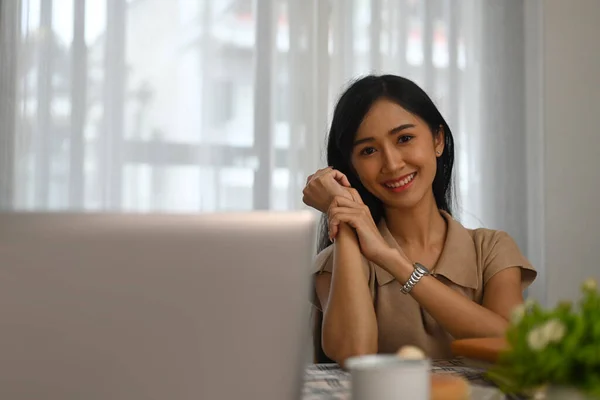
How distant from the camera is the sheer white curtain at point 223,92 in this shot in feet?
8.02

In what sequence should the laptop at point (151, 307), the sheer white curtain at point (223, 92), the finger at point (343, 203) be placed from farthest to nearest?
the sheer white curtain at point (223, 92)
the finger at point (343, 203)
the laptop at point (151, 307)

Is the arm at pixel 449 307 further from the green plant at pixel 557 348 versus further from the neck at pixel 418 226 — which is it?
the green plant at pixel 557 348

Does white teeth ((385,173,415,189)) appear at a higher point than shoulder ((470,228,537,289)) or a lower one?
higher

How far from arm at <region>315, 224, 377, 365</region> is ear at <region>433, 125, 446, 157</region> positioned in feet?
1.24

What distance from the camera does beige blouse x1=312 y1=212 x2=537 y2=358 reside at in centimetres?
153

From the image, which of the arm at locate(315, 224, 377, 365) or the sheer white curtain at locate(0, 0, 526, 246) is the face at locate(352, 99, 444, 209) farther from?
the sheer white curtain at locate(0, 0, 526, 246)

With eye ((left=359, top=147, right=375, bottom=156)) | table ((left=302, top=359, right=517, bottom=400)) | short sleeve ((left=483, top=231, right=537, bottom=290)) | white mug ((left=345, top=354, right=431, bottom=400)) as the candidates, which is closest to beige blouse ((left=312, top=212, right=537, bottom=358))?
short sleeve ((left=483, top=231, right=537, bottom=290))

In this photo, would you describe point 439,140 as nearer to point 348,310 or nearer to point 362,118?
point 362,118

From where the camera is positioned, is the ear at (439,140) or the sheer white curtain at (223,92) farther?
the sheer white curtain at (223,92)

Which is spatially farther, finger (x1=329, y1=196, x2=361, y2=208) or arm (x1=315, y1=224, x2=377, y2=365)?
finger (x1=329, y1=196, x2=361, y2=208)

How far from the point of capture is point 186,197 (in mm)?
2543

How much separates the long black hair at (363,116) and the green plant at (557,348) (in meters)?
1.04

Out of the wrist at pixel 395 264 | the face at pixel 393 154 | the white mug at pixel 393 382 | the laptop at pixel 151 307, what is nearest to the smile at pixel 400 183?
the face at pixel 393 154

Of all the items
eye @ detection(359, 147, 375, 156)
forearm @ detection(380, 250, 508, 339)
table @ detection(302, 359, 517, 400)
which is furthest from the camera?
eye @ detection(359, 147, 375, 156)
